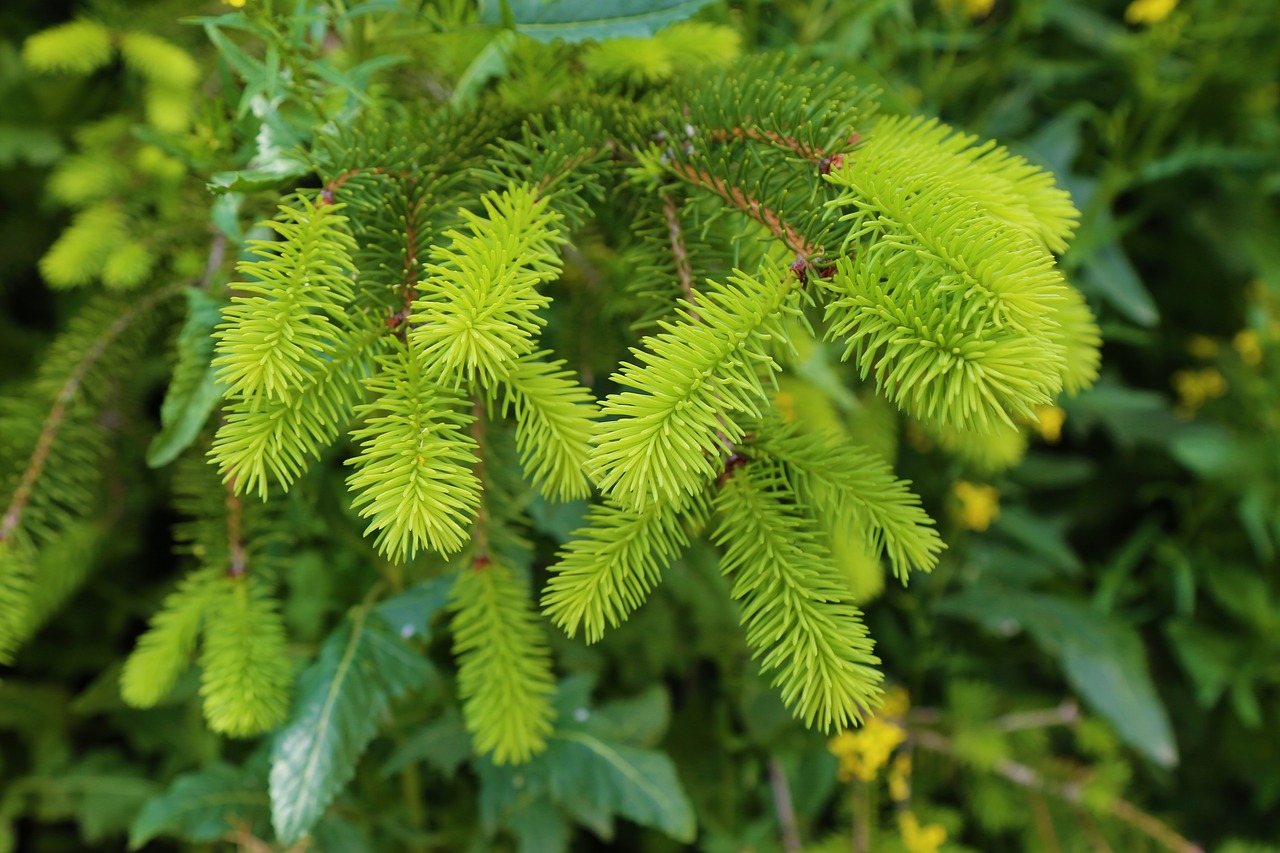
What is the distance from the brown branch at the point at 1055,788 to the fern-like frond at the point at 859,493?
0.82 meters

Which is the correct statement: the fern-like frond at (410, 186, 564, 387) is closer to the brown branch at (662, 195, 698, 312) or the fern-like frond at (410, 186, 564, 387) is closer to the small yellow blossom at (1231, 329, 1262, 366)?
the brown branch at (662, 195, 698, 312)

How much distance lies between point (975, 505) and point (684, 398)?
91 centimetres

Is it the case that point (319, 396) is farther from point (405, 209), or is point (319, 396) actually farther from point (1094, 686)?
point (1094, 686)

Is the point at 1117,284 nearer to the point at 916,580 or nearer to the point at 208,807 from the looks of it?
the point at 916,580

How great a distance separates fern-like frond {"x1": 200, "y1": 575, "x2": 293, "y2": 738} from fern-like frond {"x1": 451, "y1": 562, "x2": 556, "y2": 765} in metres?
0.16

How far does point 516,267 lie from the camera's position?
0.45 metres

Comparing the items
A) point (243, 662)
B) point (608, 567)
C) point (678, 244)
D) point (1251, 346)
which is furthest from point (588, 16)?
point (1251, 346)

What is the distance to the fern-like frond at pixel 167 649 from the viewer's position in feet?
2.23

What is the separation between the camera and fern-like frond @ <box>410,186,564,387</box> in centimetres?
41

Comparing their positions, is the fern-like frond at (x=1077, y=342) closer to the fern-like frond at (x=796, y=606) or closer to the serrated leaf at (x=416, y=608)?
the fern-like frond at (x=796, y=606)

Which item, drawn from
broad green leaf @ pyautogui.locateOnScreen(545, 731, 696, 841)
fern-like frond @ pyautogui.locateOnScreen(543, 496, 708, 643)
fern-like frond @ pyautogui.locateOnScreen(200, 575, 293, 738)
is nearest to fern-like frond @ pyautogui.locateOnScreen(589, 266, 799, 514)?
fern-like frond @ pyautogui.locateOnScreen(543, 496, 708, 643)

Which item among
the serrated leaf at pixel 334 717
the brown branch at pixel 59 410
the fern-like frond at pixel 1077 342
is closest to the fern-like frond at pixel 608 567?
the serrated leaf at pixel 334 717

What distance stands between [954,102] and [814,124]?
3.55ft

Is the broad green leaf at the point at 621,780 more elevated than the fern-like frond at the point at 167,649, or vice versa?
the fern-like frond at the point at 167,649
